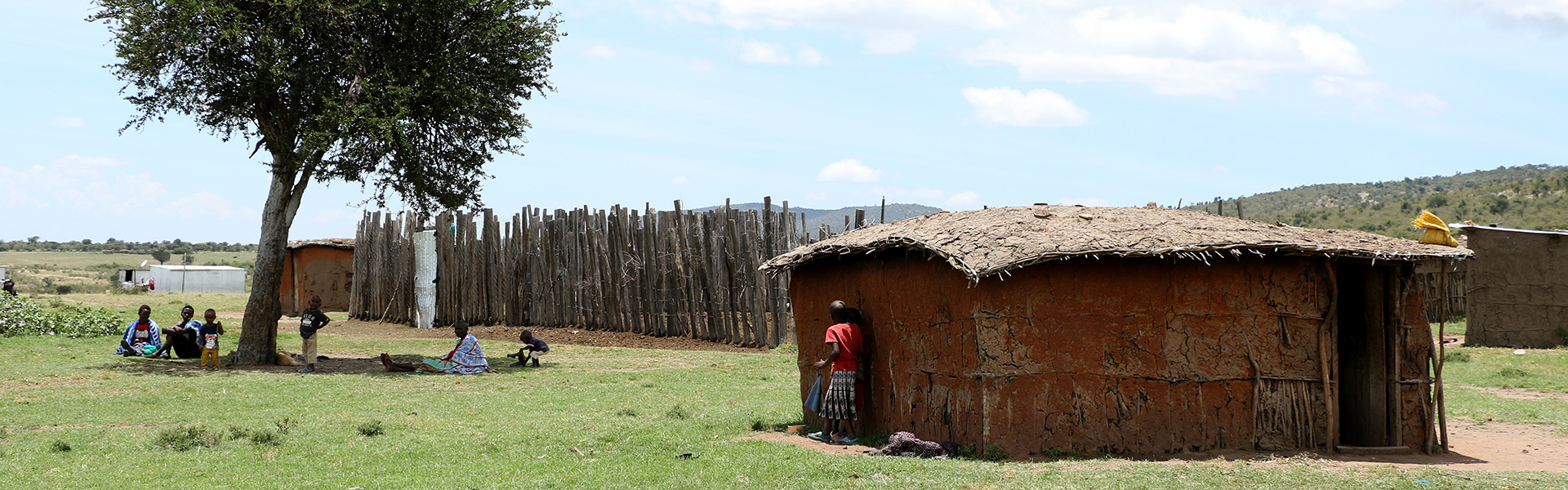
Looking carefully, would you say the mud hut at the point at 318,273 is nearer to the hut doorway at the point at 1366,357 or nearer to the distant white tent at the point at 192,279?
the distant white tent at the point at 192,279

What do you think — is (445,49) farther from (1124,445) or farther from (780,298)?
(1124,445)

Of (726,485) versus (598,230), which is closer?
(726,485)

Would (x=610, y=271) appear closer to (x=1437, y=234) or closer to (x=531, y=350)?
(x=531, y=350)

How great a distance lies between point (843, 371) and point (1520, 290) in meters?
14.5

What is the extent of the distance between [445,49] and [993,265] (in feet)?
35.5

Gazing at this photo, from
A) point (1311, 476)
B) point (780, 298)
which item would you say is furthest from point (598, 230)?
point (1311, 476)

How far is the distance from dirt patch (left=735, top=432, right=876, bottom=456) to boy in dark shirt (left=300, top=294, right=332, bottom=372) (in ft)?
26.4

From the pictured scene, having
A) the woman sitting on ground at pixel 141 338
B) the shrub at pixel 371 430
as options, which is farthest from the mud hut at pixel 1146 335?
the woman sitting on ground at pixel 141 338

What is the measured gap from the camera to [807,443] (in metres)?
9.24

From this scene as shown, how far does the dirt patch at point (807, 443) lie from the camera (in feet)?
28.7

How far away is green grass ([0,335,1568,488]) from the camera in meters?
7.19

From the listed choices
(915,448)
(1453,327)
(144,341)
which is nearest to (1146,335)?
(915,448)

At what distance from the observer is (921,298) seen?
8.73 metres

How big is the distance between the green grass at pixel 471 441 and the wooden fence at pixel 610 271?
3874 millimetres
